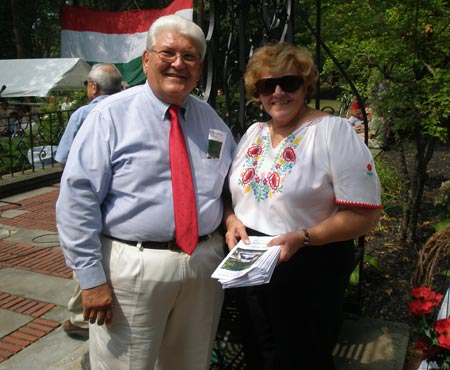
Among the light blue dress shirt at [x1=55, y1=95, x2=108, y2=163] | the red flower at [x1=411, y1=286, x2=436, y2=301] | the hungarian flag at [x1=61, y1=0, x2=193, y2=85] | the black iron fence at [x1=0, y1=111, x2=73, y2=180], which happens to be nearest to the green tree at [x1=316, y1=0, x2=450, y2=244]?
the red flower at [x1=411, y1=286, x2=436, y2=301]

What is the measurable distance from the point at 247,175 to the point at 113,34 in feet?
35.5

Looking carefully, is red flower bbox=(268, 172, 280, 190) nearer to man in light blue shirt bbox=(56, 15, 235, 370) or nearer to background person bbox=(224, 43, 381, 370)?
background person bbox=(224, 43, 381, 370)

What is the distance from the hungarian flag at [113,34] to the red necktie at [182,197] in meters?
10.1

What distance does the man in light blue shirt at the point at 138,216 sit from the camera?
1861 millimetres

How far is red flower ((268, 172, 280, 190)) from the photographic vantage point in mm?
1984

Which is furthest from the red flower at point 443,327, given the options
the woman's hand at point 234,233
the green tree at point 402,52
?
the green tree at point 402,52

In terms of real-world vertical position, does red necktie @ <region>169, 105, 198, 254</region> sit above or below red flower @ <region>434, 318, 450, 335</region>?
above

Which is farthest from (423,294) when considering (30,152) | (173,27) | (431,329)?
(30,152)

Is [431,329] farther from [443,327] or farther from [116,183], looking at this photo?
[116,183]

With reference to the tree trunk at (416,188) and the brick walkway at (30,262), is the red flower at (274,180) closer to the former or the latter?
the brick walkway at (30,262)

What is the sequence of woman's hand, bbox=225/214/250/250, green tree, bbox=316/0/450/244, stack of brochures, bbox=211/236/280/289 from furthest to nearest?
1. green tree, bbox=316/0/450/244
2. woman's hand, bbox=225/214/250/250
3. stack of brochures, bbox=211/236/280/289

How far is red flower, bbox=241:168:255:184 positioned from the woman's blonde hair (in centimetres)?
40

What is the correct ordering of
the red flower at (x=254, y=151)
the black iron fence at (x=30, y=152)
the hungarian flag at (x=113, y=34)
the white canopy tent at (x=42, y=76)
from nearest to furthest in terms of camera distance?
the red flower at (x=254, y=151)
the black iron fence at (x=30, y=152)
the hungarian flag at (x=113, y=34)
the white canopy tent at (x=42, y=76)

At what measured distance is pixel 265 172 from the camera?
80.2 inches
